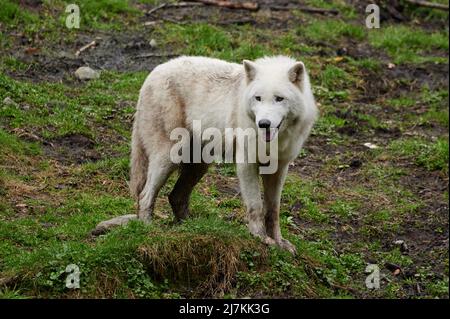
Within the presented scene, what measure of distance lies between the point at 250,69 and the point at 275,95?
46 cm

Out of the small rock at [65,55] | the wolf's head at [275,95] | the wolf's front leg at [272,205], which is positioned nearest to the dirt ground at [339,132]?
the small rock at [65,55]

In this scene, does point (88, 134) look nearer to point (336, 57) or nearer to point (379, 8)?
point (336, 57)

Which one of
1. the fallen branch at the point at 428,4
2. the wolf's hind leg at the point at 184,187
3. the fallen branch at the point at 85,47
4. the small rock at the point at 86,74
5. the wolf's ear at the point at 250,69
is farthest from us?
the fallen branch at the point at 428,4

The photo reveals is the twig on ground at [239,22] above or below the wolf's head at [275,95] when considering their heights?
below

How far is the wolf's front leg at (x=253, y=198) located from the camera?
7789 millimetres

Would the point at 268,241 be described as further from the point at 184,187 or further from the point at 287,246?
the point at 184,187

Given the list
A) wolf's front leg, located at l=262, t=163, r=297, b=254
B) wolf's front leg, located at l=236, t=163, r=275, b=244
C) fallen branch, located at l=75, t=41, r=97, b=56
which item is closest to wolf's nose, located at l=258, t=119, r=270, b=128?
wolf's front leg, located at l=236, t=163, r=275, b=244

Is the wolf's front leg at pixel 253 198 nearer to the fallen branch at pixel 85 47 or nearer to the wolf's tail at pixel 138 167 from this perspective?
the wolf's tail at pixel 138 167

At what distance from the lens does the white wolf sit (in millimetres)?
7410

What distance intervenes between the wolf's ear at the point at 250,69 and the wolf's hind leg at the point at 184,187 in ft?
4.69

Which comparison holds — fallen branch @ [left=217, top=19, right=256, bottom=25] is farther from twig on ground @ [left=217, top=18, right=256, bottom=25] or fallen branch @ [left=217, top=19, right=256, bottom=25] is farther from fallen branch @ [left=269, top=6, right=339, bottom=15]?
→ fallen branch @ [left=269, top=6, right=339, bottom=15]

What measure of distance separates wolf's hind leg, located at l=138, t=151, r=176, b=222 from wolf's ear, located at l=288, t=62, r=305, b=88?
66.1 inches

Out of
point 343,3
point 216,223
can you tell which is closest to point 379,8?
point 343,3

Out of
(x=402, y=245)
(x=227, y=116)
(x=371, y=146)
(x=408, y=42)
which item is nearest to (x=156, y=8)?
(x=408, y=42)
